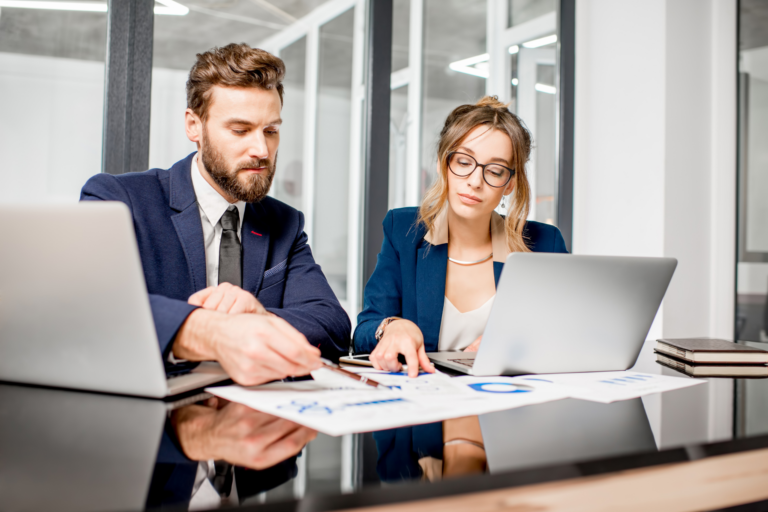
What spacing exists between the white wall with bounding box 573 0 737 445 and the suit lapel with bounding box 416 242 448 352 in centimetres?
164

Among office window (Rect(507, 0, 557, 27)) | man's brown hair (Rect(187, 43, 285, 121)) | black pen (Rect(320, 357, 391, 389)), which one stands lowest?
black pen (Rect(320, 357, 391, 389))

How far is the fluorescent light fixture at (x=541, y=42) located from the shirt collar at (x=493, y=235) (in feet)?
6.87

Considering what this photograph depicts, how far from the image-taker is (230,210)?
1.48 m

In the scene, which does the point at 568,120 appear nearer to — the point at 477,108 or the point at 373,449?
the point at 477,108

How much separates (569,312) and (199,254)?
85 centimetres

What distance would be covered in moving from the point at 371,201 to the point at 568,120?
138 cm

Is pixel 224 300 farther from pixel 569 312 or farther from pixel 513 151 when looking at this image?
pixel 513 151

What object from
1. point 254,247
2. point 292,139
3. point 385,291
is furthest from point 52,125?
point 292,139

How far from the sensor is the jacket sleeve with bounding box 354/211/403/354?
59.8 inches

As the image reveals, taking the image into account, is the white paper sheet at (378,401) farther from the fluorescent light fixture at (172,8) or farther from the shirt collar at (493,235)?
the fluorescent light fixture at (172,8)

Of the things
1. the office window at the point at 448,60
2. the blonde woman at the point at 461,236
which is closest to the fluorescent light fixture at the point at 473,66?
the office window at the point at 448,60

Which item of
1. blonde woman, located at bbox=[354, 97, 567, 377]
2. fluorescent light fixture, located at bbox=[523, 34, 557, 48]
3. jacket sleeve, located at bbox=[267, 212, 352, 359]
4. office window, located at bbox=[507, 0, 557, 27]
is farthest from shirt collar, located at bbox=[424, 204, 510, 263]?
office window, located at bbox=[507, 0, 557, 27]

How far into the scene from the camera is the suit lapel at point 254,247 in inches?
57.0

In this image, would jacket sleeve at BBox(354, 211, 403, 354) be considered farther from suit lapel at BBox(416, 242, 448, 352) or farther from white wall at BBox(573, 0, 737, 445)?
white wall at BBox(573, 0, 737, 445)
